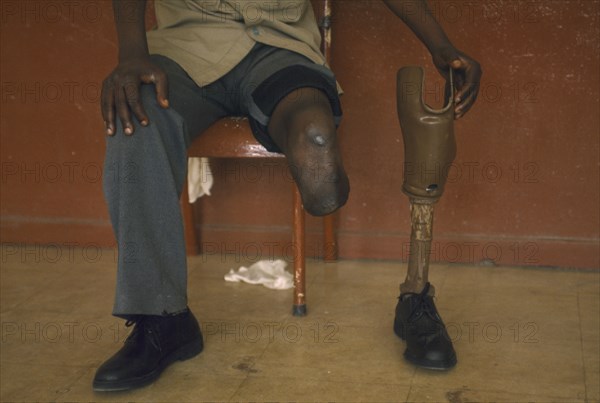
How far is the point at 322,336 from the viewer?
6.36 ft

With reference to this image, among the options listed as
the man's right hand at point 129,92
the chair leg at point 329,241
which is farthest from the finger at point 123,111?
the chair leg at point 329,241

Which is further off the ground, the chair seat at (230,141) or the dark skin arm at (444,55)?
the dark skin arm at (444,55)

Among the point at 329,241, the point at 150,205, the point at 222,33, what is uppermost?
the point at 222,33

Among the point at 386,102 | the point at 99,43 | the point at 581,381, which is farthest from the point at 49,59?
the point at 581,381

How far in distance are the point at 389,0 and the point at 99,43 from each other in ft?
3.17

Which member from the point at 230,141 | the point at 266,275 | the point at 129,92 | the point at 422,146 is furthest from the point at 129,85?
the point at 266,275

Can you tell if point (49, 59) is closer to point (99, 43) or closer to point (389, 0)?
point (99, 43)

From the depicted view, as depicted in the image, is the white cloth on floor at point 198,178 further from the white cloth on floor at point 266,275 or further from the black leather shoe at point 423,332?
the black leather shoe at point 423,332

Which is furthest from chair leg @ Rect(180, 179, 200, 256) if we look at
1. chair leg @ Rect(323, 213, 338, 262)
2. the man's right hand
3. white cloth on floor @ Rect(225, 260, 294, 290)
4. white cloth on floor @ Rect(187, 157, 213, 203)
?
the man's right hand

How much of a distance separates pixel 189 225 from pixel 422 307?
0.88 m

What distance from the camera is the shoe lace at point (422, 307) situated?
1.84m

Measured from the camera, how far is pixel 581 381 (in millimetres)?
1679

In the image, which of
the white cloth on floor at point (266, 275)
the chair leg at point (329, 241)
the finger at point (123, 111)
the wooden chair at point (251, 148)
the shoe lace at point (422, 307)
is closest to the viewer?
the finger at point (123, 111)

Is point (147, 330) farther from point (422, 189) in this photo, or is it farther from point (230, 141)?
point (422, 189)
